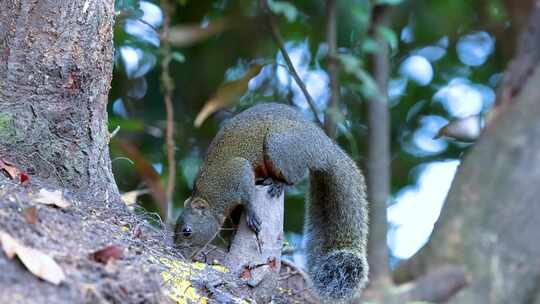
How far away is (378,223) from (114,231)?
4.59ft

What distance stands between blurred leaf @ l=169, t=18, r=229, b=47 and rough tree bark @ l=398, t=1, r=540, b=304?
3.67 metres

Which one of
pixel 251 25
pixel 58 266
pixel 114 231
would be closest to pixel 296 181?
pixel 251 25

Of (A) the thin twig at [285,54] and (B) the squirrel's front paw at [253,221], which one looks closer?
(B) the squirrel's front paw at [253,221]

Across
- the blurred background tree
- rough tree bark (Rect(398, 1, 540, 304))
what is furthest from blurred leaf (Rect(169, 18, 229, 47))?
rough tree bark (Rect(398, 1, 540, 304))

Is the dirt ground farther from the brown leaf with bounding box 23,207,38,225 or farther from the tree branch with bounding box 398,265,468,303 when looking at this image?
the tree branch with bounding box 398,265,468,303

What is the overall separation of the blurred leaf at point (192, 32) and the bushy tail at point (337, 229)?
4.36ft

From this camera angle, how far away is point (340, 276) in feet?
14.1

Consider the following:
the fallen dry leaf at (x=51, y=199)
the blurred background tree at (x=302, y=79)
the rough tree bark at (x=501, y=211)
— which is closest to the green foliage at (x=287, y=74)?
the blurred background tree at (x=302, y=79)

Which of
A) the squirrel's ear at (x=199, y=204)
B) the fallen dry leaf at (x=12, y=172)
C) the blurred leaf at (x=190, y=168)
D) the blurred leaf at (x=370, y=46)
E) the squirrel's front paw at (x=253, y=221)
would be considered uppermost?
the fallen dry leaf at (x=12, y=172)

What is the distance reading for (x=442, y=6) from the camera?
6402 mm

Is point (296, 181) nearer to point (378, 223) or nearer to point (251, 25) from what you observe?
point (378, 223)

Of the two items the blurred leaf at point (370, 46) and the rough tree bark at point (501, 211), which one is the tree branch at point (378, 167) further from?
the rough tree bark at point (501, 211)

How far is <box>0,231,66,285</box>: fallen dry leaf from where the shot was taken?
8.44ft

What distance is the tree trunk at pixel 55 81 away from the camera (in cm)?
386
